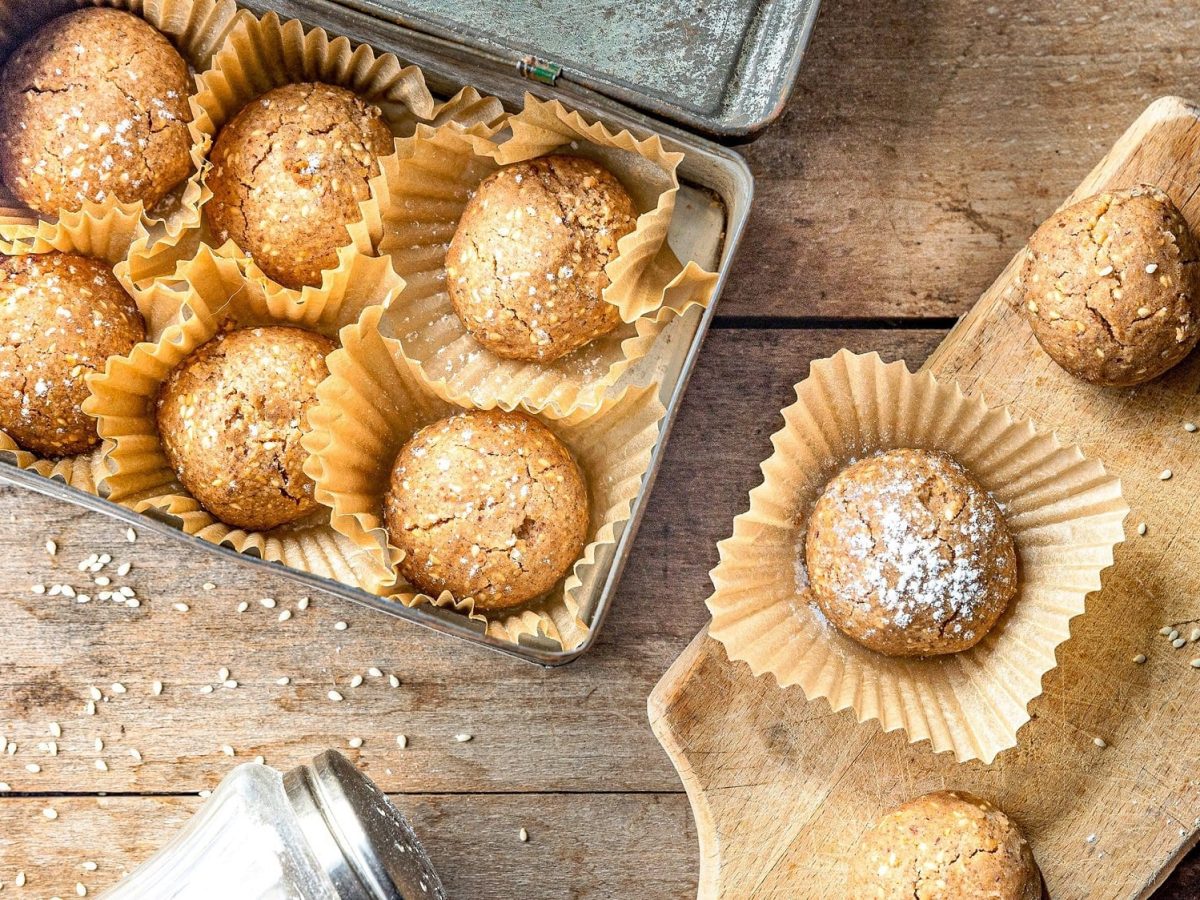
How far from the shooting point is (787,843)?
1869 millimetres

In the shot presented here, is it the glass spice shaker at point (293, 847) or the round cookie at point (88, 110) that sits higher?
the round cookie at point (88, 110)

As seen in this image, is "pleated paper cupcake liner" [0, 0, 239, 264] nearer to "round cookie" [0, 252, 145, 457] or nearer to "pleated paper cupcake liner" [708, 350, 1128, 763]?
"round cookie" [0, 252, 145, 457]

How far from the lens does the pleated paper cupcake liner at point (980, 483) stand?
68.8 inches

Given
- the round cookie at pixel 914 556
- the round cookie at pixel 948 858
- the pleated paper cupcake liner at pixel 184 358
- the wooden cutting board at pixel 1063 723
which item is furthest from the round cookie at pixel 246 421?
the round cookie at pixel 948 858

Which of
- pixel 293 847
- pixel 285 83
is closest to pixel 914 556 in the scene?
pixel 293 847

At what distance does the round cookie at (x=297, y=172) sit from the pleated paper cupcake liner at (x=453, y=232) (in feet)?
0.21

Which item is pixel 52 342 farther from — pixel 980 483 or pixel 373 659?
pixel 980 483

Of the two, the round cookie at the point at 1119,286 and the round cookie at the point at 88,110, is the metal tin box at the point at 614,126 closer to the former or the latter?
the round cookie at the point at 88,110

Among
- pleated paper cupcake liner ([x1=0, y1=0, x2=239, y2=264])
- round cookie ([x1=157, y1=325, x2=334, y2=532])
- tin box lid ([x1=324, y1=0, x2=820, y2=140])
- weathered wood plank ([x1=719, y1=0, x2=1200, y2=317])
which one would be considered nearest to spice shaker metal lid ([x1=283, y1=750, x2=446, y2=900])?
round cookie ([x1=157, y1=325, x2=334, y2=532])

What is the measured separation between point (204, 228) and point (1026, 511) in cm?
160

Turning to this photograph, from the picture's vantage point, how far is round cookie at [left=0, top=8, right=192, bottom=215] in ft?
6.07

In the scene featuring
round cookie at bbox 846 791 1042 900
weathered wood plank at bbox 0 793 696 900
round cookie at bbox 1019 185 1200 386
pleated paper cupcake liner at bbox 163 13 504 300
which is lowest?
weathered wood plank at bbox 0 793 696 900

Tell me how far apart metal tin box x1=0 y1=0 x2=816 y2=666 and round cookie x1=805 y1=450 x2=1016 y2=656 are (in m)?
0.33

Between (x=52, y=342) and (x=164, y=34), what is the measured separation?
610 mm
